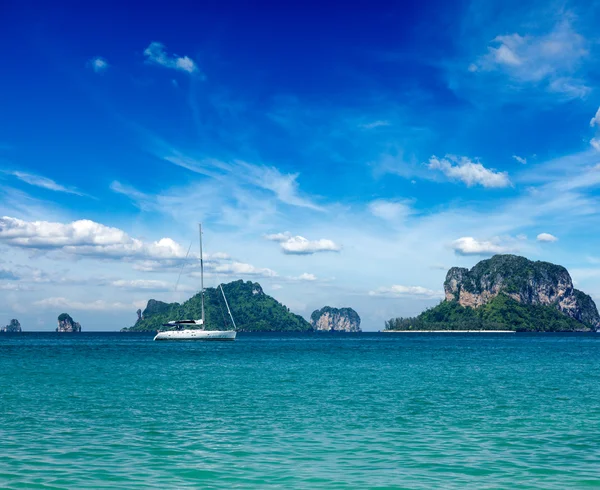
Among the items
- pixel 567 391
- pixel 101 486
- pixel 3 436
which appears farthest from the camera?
pixel 567 391

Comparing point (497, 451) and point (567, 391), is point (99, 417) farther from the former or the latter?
point (567, 391)

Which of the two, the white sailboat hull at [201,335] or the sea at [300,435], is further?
the white sailboat hull at [201,335]

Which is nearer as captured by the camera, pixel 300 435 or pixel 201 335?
pixel 300 435

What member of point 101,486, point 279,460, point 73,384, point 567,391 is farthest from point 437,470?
point 73,384

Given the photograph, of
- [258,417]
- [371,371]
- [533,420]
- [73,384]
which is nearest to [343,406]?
[258,417]

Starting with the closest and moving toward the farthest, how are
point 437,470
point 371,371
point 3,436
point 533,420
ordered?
point 437,470 < point 3,436 < point 533,420 < point 371,371

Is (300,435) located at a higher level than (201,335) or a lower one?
lower

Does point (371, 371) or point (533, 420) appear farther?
point (371, 371)

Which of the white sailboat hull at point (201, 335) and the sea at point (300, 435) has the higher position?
the white sailboat hull at point (201, 335)

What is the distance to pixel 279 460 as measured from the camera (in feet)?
77.5

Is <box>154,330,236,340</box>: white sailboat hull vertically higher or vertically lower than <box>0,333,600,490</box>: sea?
higher

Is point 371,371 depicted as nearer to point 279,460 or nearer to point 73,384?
point 73,384

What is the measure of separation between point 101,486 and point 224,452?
6089 millimetres

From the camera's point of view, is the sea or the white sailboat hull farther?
the white sailboat hull
